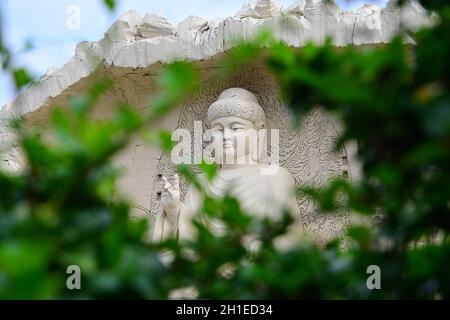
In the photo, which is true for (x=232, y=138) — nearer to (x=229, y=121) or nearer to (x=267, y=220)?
(x=229, y=121)

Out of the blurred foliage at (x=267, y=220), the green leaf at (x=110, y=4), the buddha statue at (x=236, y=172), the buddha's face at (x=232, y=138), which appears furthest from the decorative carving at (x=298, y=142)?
the green leaf at (x=110, y=4)

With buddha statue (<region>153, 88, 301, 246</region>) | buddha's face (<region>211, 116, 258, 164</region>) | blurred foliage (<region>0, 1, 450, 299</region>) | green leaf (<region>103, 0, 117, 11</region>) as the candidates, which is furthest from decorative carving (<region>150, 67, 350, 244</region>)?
green leaf (<region>103, 0, 117, 11</region>)

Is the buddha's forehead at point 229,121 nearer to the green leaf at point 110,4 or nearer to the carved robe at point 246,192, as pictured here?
the carved robe at point 246,192

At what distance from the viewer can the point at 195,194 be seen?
17.0ft

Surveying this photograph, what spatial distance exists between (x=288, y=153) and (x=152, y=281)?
3480 millimetres

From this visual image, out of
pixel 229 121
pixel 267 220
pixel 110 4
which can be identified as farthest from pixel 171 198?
pixel 110 4

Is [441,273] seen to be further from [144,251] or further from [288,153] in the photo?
[288,153]

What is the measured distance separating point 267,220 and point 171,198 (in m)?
2.79

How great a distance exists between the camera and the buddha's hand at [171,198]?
4.92 m

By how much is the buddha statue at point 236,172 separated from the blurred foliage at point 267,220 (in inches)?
109

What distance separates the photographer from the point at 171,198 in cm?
492

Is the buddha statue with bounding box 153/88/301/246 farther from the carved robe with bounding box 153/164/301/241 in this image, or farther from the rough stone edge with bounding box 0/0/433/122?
the rough stone edge with bounding box 0/0/433/122
